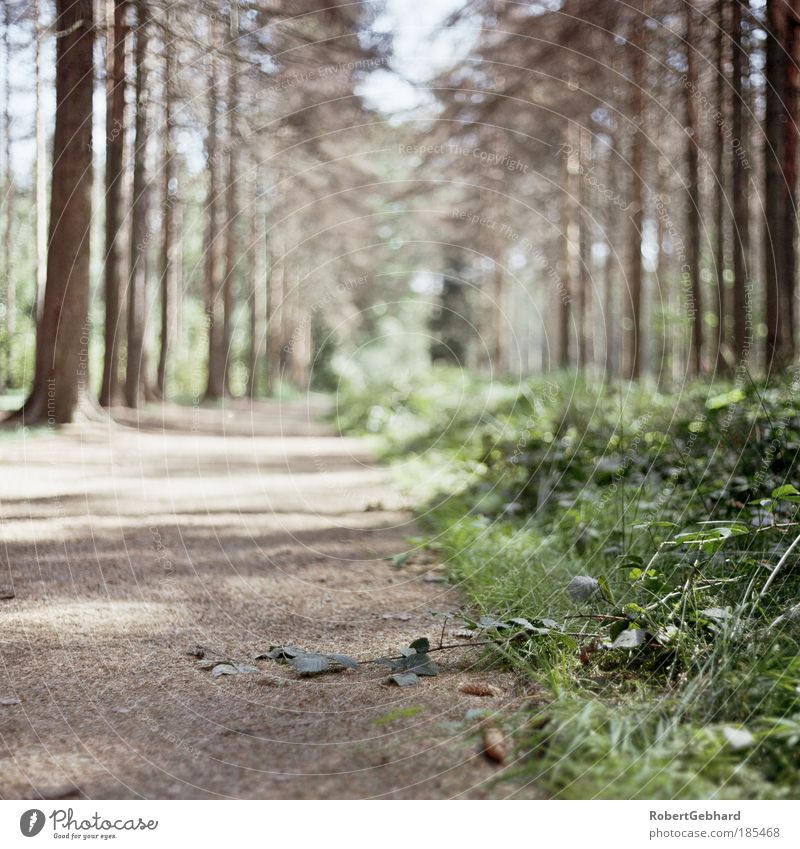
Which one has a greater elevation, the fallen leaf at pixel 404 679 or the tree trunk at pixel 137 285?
the tree trunk at pixel 137 285

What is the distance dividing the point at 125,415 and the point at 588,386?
943cm

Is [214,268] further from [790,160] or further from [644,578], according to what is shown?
[644,578]

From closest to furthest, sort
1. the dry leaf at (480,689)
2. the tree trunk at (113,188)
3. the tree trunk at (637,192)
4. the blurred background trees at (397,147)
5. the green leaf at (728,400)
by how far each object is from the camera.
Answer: the dry leaf at (480,689) < the green leaf at (728,400) < the blurred background trees at (397,147) < the tree trunk at (113,188) < the tree trunk at (637,192)

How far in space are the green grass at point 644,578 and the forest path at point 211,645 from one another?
29cm

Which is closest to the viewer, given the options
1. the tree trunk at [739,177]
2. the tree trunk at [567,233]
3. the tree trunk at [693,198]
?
the tree trunk at [739,177]

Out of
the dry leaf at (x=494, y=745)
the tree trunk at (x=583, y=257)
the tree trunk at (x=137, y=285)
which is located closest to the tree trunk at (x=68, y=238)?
the tree trunk at (x=137, y=285)

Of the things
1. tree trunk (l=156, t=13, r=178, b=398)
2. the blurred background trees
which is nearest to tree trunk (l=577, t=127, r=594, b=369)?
the blurred background trees

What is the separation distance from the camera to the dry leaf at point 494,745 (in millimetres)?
2539

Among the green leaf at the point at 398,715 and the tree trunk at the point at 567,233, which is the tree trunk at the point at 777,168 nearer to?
the green leaf at the point at 398,715

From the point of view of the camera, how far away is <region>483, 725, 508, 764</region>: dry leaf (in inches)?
100.0

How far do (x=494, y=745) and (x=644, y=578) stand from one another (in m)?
1.39
